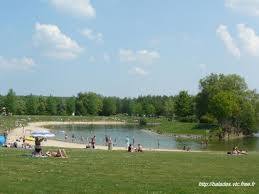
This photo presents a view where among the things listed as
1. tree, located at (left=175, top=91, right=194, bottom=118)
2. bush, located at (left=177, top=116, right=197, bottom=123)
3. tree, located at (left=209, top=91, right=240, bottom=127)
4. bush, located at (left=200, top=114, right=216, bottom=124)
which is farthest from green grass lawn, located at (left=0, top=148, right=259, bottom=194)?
tree, located at (left=175, top=91, right=194, bottom=118)

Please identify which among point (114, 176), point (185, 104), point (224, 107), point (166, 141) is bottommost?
point (166, 141)

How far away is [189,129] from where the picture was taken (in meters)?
132

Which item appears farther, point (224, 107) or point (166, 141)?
point (224, 107)

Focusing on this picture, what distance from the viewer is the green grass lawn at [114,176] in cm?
1908

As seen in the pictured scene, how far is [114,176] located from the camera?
75.9ft

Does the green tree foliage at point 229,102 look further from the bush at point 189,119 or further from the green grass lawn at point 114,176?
the green grass lawn at point 114,176

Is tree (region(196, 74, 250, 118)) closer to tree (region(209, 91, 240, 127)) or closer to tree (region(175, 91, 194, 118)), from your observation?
tree (region(209, 91, 240, 127))

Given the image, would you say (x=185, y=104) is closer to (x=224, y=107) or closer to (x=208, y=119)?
(x=208, y=119)

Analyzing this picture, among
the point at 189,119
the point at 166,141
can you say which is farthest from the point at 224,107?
the point at 189,119

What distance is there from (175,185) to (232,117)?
4339 inches

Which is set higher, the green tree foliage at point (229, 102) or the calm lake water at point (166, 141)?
the green tree foliage at point (229, 102)

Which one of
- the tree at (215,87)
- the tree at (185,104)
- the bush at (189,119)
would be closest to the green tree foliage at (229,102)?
the tree at (215,87)

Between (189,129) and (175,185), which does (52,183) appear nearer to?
(175,185)

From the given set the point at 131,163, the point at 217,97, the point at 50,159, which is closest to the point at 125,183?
the point at 131,163
